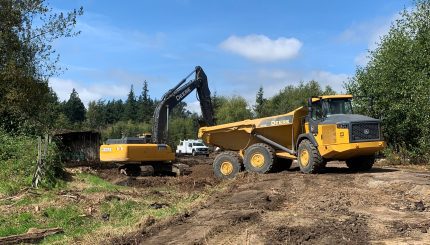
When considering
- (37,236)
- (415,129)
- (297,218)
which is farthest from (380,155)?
(37,236)

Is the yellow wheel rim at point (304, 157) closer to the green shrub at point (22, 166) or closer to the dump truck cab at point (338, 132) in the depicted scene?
the dump truck cab at point (338, 132)

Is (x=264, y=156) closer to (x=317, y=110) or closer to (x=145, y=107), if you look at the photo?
(x=317, y=110)

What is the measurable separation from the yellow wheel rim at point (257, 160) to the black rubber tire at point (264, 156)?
0.08 meters

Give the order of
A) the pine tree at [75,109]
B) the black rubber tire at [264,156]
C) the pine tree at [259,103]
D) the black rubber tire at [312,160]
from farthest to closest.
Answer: the pine tree at [75,109] < the pine tree at [259,103] < the black rubber tire at [264,156] < the black rubber tire at [312,160]

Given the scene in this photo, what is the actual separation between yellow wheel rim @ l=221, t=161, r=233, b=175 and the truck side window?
3.84 m

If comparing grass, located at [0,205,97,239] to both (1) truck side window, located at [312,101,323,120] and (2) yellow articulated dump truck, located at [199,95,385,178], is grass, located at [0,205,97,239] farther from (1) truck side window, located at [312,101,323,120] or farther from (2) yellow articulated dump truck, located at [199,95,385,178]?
(1) truck side window, located at [312,101,323,120]

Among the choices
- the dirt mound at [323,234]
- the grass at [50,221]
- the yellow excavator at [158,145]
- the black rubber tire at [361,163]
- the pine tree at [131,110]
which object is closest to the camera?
the dirt mound at [323,234]

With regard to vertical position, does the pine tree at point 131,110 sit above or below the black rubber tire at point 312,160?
above

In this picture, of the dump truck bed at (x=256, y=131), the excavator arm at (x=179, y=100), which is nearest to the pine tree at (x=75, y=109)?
the excavator arm at (x=179, y=100)

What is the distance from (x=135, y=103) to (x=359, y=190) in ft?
478

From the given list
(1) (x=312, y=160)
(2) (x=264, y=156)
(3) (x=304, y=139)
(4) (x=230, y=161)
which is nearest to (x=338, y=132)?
(1) (x=312, y=160)

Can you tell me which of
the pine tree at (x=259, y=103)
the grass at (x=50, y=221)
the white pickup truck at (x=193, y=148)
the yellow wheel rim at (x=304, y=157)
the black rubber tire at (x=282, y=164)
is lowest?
the grass at (x=50, y=221)

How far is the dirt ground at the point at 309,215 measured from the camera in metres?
7.98

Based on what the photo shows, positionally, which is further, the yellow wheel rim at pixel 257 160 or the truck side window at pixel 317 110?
the yellow wheel rim at pixel 257 160
